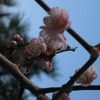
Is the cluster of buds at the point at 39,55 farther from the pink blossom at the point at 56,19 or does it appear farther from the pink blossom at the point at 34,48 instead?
the pink blossom at the point at 56,19

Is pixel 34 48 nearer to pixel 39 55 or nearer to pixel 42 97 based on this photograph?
pixel 39 55

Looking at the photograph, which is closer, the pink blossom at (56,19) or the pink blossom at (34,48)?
the pink blossom at (56,19)

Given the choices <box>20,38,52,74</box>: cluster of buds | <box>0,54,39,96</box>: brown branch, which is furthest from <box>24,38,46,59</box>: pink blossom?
<box>0,54,39,96</box>: brown branch

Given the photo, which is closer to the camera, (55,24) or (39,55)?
(55,24)

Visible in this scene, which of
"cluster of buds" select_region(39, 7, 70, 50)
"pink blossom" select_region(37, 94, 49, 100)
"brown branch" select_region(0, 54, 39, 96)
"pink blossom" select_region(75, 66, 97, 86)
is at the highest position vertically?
"cluster of buds" select_region(39, 7, 70, 50)

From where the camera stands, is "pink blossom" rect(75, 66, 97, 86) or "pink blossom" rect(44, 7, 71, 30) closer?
"pink blossom" rect(44, 7, 71, 30)

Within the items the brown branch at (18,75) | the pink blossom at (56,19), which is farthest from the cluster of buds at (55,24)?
the brown branch at (18,75)

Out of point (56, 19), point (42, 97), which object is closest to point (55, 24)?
point (56, 19)

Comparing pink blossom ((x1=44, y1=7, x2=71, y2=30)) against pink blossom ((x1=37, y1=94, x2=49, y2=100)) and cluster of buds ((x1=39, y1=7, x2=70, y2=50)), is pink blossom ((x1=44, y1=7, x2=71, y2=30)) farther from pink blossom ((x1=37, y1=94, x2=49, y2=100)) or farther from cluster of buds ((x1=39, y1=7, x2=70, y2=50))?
pink blossom ((x1=37, y1=94, x2=49, y2=100))

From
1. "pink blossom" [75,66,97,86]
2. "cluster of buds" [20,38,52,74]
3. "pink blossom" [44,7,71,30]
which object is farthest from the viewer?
"cluster of buds" [20,38,52,74]
